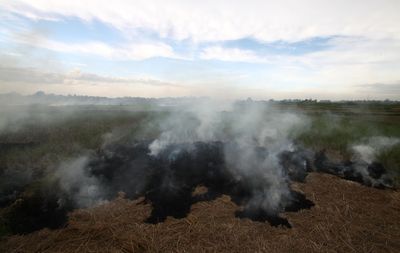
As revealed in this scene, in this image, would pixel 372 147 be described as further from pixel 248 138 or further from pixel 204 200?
pixel 204 200

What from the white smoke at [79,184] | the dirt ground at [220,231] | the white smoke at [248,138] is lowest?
the dirt ground at [220,231]

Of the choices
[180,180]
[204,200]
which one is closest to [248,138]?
[180,180]

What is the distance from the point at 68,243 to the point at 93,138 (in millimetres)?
10016

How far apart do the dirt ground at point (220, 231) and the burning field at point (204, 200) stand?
25 mm

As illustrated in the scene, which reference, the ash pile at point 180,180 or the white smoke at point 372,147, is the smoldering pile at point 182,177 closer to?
the ash pile at point 180,180

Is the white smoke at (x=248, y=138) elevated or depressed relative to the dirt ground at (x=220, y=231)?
elevated

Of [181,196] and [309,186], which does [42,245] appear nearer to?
[181,196]

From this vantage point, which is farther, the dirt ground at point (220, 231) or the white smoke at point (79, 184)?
the white smoke at point (79, 184)

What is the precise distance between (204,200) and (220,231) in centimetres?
162

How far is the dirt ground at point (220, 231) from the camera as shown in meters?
5.53

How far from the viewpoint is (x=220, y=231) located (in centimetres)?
610

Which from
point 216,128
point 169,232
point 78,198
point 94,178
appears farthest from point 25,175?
point 216,128

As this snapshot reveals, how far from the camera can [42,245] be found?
18.4 feet

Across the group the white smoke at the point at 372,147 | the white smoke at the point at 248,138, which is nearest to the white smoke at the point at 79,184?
the white smoke at the point at 248,138
